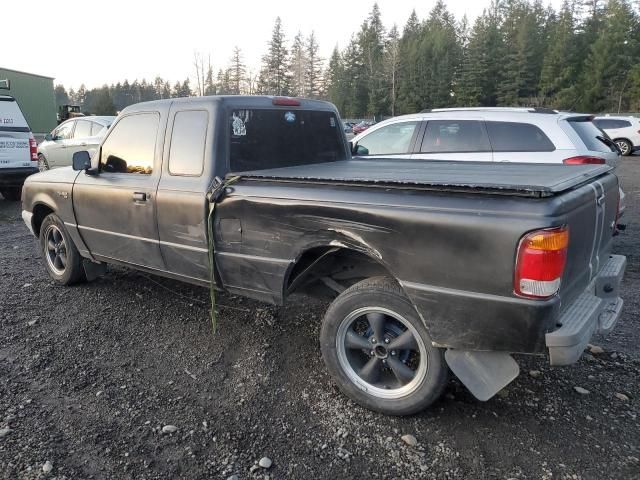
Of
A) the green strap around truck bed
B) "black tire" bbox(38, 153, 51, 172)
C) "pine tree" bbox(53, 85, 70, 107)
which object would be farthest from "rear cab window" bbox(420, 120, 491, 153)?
"pine tree" bbox(53, 85, 70, 107)

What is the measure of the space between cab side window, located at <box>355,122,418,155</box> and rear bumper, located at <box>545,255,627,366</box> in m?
4.11

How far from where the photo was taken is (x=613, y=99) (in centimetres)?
5522

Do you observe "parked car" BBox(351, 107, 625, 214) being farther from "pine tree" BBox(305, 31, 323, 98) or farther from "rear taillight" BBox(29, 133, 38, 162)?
"pine tree" BBox(305, 31, 323, 98)

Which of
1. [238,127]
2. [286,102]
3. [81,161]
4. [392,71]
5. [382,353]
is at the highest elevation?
[392,71]

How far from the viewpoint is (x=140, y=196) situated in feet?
13.5

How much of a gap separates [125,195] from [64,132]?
10931 millimetres

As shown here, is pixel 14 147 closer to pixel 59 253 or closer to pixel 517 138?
pixel 59 253

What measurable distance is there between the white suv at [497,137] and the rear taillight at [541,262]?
383 cm

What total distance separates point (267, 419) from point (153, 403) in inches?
30.2

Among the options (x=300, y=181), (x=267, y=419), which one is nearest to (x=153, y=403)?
(x=267, y=419)

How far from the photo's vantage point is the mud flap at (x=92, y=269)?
5.25 metres

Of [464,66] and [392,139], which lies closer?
[392,139]

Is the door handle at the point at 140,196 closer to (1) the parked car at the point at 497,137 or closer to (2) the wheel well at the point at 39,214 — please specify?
(2) the wheel well at the point at 39,214

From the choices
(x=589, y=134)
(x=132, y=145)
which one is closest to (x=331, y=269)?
(x=132, y=145)
